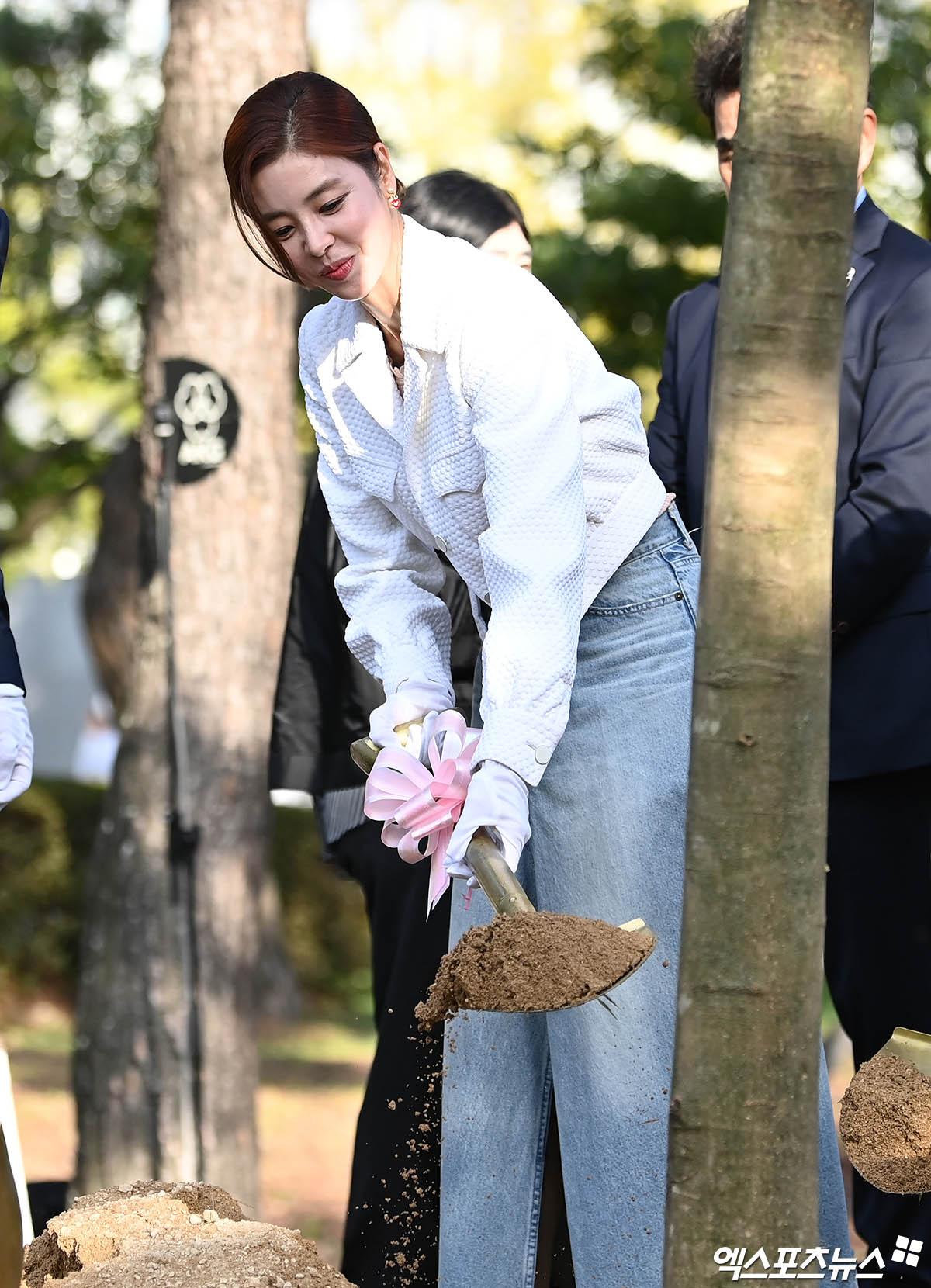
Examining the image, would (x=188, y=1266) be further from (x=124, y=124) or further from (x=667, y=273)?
(x=124, y=124)

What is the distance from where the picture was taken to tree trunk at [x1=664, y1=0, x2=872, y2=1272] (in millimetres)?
1495

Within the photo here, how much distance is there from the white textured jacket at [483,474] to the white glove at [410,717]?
0.14ft

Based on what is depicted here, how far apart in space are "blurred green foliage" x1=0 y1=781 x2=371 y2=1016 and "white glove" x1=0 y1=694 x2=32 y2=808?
7100mm

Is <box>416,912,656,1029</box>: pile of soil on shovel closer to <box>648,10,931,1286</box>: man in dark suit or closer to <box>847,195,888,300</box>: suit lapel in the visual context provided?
<box>648,10,931,1286</box>: man in dark suit

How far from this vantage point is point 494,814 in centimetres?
187

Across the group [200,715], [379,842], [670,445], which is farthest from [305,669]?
[200,715]

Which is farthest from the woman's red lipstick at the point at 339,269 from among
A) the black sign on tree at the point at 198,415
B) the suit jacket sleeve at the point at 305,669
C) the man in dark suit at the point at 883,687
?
the black sign on tree at the point at 198,415

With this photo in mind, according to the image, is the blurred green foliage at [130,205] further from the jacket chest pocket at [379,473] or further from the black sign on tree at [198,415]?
the jacket chest pocket at [379,473]

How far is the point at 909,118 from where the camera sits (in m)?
7.04

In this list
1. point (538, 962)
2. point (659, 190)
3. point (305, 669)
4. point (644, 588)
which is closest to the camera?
point (538, 962)

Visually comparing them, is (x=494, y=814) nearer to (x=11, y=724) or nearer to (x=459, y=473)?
(x=459, y=473)

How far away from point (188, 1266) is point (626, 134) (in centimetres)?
754

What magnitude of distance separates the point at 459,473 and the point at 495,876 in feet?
1.79

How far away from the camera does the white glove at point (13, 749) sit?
2311 millimetres
